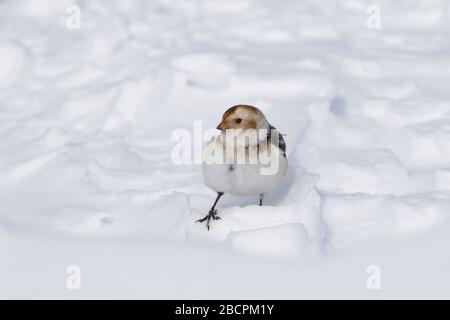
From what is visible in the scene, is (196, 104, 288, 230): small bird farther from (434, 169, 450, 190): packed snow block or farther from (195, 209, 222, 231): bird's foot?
(434, 169, 450, 190): packed snow block

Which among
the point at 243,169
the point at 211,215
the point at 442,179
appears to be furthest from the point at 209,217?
the point at 442,179

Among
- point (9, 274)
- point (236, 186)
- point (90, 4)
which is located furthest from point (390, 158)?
point (90, 4)

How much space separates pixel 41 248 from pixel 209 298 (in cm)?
103

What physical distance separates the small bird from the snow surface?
0.23 m

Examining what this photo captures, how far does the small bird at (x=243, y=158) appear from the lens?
11.8ft

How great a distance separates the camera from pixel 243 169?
3.60 m

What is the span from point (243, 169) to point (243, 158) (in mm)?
59

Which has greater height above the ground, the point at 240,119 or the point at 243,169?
the point at 240,119

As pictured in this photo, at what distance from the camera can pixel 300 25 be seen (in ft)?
22.0

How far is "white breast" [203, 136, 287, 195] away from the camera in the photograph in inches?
142

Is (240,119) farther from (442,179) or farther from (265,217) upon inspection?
(442,179)

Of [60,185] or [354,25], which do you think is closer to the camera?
[60,185]

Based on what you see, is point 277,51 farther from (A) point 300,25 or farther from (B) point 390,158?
(B) point 390,158

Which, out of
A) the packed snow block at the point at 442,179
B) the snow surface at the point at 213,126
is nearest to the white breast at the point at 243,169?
the snow surface at the point at 213,126
